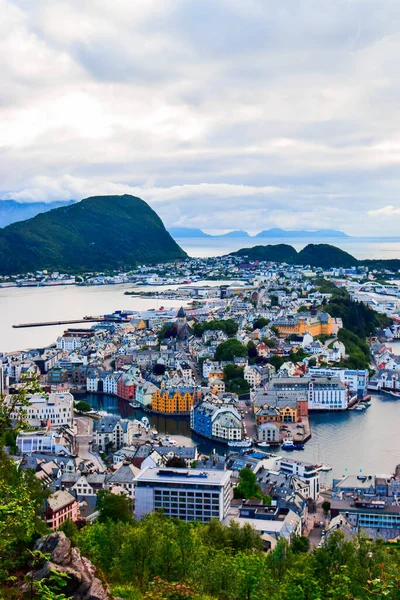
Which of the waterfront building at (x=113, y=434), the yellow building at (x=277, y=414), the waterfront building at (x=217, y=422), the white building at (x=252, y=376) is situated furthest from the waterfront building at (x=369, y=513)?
the white building at (x=252, y=376)

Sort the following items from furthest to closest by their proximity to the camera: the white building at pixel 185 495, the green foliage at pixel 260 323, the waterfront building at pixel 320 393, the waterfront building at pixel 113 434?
the green foliage at pixel 260 323 < the waterfront building at pixel 320 393 < the waterfront building at pixel 113 434 < the white building at pixel 185 495

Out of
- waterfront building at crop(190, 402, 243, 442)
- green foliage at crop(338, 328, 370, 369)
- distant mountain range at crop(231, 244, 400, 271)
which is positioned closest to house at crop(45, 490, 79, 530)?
waterfront building at crop(190, 402, 243, 442)

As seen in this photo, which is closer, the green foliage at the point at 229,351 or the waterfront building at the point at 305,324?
the green foliage at the point at 229,351

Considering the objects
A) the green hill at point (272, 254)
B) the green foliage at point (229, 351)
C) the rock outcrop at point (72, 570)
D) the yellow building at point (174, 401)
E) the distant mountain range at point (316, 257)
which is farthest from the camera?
the green hill at point (272, 254)

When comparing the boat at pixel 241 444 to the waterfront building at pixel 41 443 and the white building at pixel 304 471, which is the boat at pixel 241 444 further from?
the waterfront building at pixel 41 443

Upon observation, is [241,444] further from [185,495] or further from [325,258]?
[325,258]

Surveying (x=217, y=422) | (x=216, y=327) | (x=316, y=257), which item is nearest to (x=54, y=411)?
(x=217, y=422)

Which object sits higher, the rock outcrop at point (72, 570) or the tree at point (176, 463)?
the rock outcrop at point (72, 570)

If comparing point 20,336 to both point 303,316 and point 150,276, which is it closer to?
point 303,316

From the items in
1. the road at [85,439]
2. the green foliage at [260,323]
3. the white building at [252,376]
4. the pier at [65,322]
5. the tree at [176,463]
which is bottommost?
the road at [85,439]
